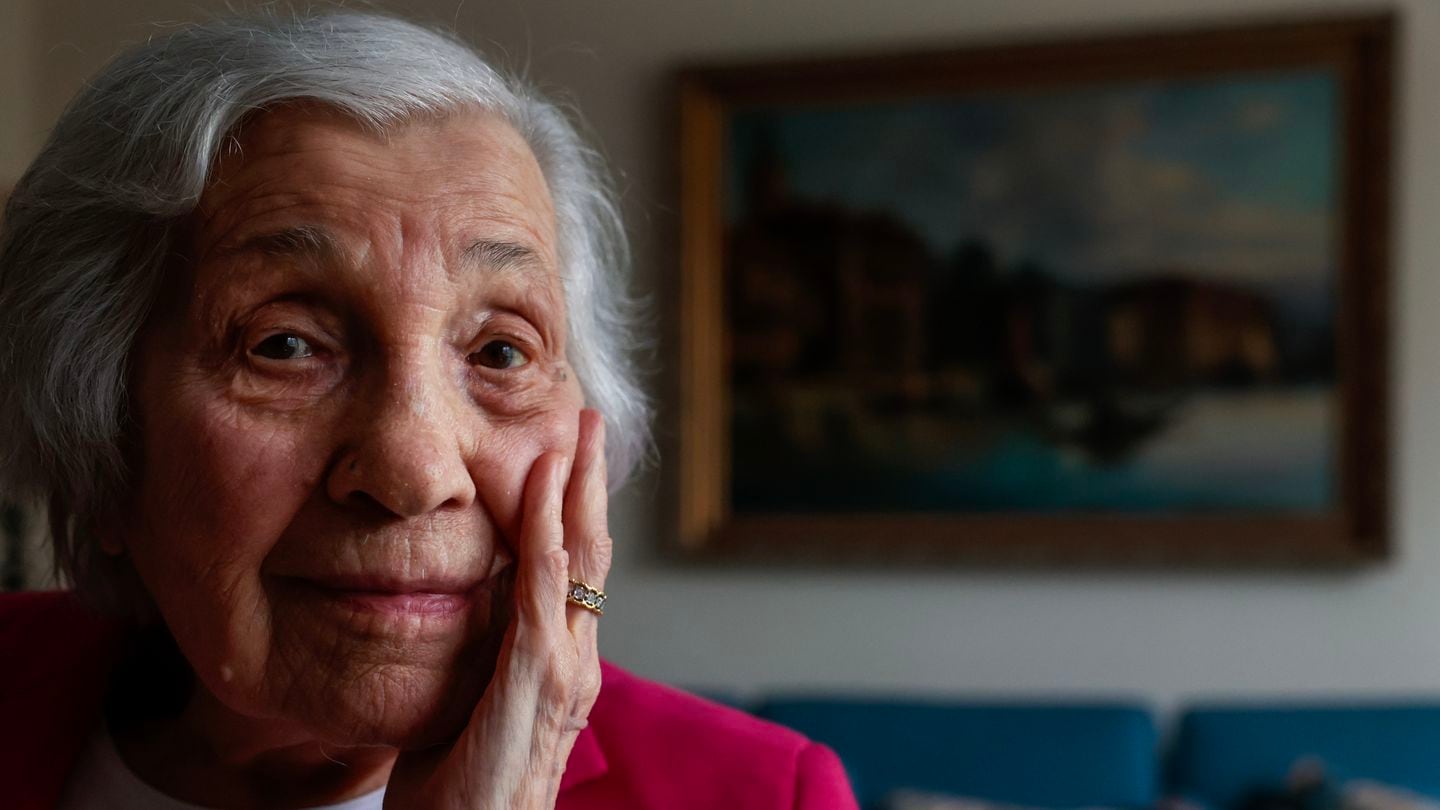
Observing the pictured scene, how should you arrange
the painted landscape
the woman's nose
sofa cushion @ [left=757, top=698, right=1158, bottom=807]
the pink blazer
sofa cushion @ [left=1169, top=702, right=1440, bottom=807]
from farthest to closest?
the painted landscape < sofa cushion @ [left=757, top=698, right=1158, bottom=807] < sofa cushion @ [left=1169, top=702, right=1440, bottom=807] < the pink blazer < the woman's nose

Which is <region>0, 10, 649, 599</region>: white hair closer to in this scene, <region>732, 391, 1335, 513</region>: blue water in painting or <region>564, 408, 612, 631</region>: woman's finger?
<region>564, 408, 612, 631</region>: woman's finger

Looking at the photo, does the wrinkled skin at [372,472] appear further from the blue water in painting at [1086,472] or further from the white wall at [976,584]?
the blue water in painting at [1086,472]

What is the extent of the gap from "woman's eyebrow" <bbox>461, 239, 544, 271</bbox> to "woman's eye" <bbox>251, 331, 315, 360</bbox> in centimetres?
13

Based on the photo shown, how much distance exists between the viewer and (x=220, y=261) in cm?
92

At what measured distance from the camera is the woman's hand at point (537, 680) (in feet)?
2.96

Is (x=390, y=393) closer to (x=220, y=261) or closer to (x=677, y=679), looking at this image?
(x=220, y=261)

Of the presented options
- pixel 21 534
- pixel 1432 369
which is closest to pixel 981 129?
pixel 1432 369

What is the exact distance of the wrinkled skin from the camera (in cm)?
89

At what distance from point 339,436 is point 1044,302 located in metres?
2.74

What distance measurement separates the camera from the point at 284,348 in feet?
3.00

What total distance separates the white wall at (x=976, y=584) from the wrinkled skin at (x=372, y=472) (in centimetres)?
197

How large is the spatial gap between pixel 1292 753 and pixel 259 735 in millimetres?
2411

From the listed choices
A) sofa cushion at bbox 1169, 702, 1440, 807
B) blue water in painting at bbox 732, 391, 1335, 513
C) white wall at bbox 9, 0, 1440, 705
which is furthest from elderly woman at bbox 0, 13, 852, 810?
blue water in painting at bbox 732, 391, 1335, 513

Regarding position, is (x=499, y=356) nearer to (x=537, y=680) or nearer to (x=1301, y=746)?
(x=537, y=680)
